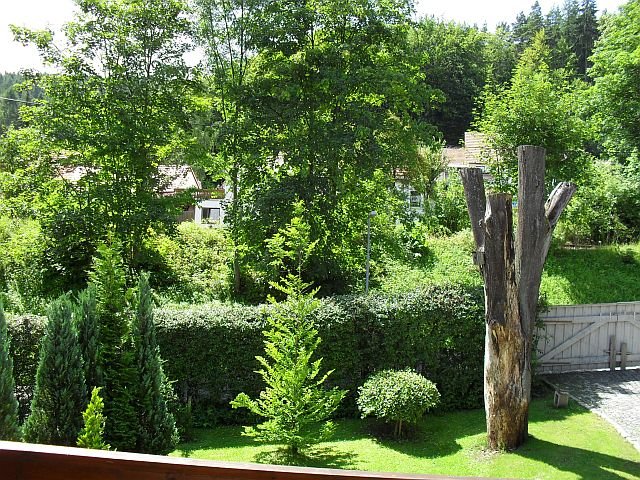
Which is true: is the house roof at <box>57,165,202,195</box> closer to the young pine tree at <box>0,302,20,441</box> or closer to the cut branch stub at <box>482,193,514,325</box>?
the young pine tree at <box>0,302,20,441</box>

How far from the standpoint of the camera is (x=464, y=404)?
460 inches

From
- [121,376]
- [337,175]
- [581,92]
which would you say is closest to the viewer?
[121,376]

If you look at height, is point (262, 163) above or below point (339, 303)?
above

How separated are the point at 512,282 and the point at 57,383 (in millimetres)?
6714

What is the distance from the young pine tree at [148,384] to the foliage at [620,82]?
622 inches

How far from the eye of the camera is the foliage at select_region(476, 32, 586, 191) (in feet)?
56.4

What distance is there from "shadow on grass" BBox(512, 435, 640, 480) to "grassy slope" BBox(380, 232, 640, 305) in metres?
7.17

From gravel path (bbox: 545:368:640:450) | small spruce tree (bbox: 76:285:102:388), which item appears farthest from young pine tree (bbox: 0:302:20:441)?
gravel path (bbox: 545:368:640:450)

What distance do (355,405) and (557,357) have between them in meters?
4.95

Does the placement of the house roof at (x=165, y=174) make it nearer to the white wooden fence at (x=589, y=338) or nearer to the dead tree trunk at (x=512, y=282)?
the dead tree trunk at (x=512, y=282)

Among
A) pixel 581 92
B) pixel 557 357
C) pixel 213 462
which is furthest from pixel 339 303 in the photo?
pixel 581 92

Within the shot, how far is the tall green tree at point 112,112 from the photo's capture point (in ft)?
46.1

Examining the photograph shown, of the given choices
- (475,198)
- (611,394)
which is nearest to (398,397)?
(475,198)

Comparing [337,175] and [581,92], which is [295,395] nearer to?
[337,175]
